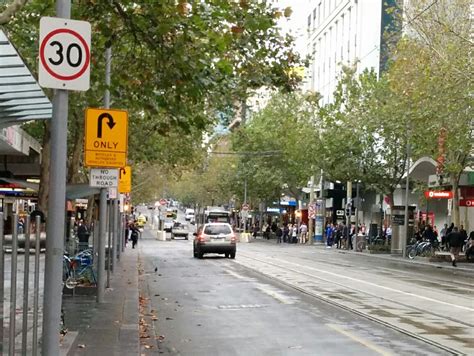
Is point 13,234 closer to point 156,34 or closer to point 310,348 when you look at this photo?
point 310,348

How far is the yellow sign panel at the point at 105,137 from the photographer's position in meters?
13.3

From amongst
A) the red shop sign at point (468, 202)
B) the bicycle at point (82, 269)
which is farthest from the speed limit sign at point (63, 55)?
the red shop sign at point (468, 202)

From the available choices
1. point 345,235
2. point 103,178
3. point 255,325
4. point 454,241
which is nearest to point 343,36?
point 345,235

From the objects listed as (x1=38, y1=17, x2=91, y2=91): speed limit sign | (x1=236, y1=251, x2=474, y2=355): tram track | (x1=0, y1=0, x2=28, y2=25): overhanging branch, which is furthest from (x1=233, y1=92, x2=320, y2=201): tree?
(x1=38, y1=17, x2=91, y2=91): speed limit sign

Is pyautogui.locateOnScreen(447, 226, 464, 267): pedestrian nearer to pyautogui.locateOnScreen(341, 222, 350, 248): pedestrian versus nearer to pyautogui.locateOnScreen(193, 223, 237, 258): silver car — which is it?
pyautogui.locateOnScreen(193, 223, 237, 258): silver car

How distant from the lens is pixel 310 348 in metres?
9.94

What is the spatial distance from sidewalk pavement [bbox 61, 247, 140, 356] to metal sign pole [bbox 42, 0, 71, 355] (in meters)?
2.75

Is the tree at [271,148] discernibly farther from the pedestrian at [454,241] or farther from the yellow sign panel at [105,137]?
the yellow sign panel at [105,137]

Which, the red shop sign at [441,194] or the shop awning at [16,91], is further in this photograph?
the red shop sign at [441,194]

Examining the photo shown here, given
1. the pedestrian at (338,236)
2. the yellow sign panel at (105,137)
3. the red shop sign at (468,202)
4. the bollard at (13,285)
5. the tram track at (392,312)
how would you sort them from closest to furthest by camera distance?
1. the bollard at (13,285)
2. the tram track at (392,312)
3. the yellow sign panel at (105,137)
4. the red shop sign at (468,202)
5. the pedestrian at (338,236)

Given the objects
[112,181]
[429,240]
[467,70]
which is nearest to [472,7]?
[467,70]

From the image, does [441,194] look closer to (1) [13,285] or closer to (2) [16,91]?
(2) [16,91]

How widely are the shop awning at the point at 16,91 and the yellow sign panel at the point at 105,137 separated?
10.2ft

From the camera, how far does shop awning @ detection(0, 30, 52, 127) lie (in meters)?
8.05
